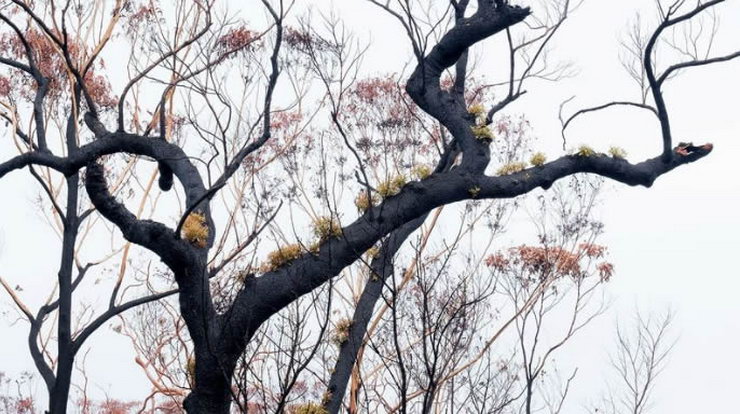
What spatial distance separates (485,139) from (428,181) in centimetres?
46

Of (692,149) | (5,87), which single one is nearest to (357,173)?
(692,149)

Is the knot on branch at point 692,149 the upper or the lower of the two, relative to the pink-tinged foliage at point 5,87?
lower

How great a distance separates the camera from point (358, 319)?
24.7 feet

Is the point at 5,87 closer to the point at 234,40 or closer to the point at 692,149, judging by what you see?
the point at 234,40

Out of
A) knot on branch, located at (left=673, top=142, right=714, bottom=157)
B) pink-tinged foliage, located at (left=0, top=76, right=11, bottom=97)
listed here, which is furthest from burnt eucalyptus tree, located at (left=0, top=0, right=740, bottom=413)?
pink-tinged foliage, located at (left=0, top=76, right=11, bottom=97)

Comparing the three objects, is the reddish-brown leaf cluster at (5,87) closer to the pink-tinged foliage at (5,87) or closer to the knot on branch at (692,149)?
the pink-tinged foliage at (5,87)

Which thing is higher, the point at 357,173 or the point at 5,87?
the point at 5,87

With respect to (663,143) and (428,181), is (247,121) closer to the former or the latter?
(428,181)

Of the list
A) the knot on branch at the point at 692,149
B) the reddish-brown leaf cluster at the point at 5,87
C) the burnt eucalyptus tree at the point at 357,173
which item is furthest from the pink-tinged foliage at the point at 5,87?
the knot on branch at the point at 692,149

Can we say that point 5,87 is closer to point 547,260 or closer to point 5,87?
point 5,87

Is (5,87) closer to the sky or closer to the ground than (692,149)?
closer to the sky

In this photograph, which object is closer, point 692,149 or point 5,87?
point 692,149

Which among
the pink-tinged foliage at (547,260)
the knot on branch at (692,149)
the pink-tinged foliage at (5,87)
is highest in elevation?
the pink-tinged foliage at (5,87)

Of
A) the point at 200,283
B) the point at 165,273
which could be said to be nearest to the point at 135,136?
the point at 200,283
